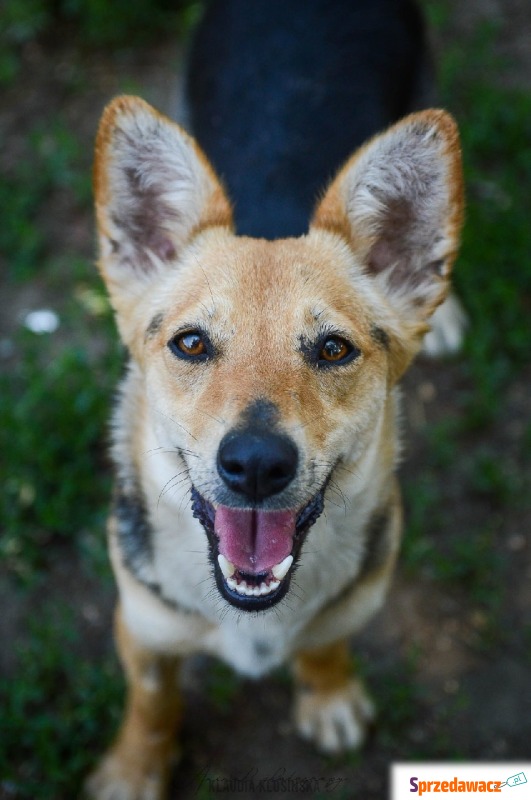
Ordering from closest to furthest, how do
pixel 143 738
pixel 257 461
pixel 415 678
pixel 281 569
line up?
pixel 257 461
pixel 281 569
pixel 143 738
pixel 415 678

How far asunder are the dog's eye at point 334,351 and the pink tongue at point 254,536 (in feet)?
1.77

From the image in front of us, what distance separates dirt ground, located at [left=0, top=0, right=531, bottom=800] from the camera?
3891mm

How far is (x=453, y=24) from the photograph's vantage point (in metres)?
6.79

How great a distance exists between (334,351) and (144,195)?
3.43 ft

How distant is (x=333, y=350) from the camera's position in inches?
108

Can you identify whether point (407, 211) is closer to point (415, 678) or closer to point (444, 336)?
point (444, 336)

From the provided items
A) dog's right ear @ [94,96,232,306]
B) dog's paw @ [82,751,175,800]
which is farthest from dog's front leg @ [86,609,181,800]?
dog's right ear @ [94,96,232,306]

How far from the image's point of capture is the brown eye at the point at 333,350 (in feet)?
8.95

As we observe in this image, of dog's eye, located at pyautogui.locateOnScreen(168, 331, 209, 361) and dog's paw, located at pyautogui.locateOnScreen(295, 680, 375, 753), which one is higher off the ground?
dog's eye, located at pyautogui.locateOnScreen(168, 331, 209, 361)

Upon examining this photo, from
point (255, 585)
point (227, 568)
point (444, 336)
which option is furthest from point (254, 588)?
point (444, 336)

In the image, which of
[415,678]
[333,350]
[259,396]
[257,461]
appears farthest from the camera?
[415,678]

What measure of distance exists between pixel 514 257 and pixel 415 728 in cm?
319

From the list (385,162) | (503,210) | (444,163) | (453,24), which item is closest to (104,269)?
(385,162)

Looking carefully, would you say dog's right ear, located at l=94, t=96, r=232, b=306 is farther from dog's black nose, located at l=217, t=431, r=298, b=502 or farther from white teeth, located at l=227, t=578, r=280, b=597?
white teeth, located at l=227, t=578, r=280, b=597
